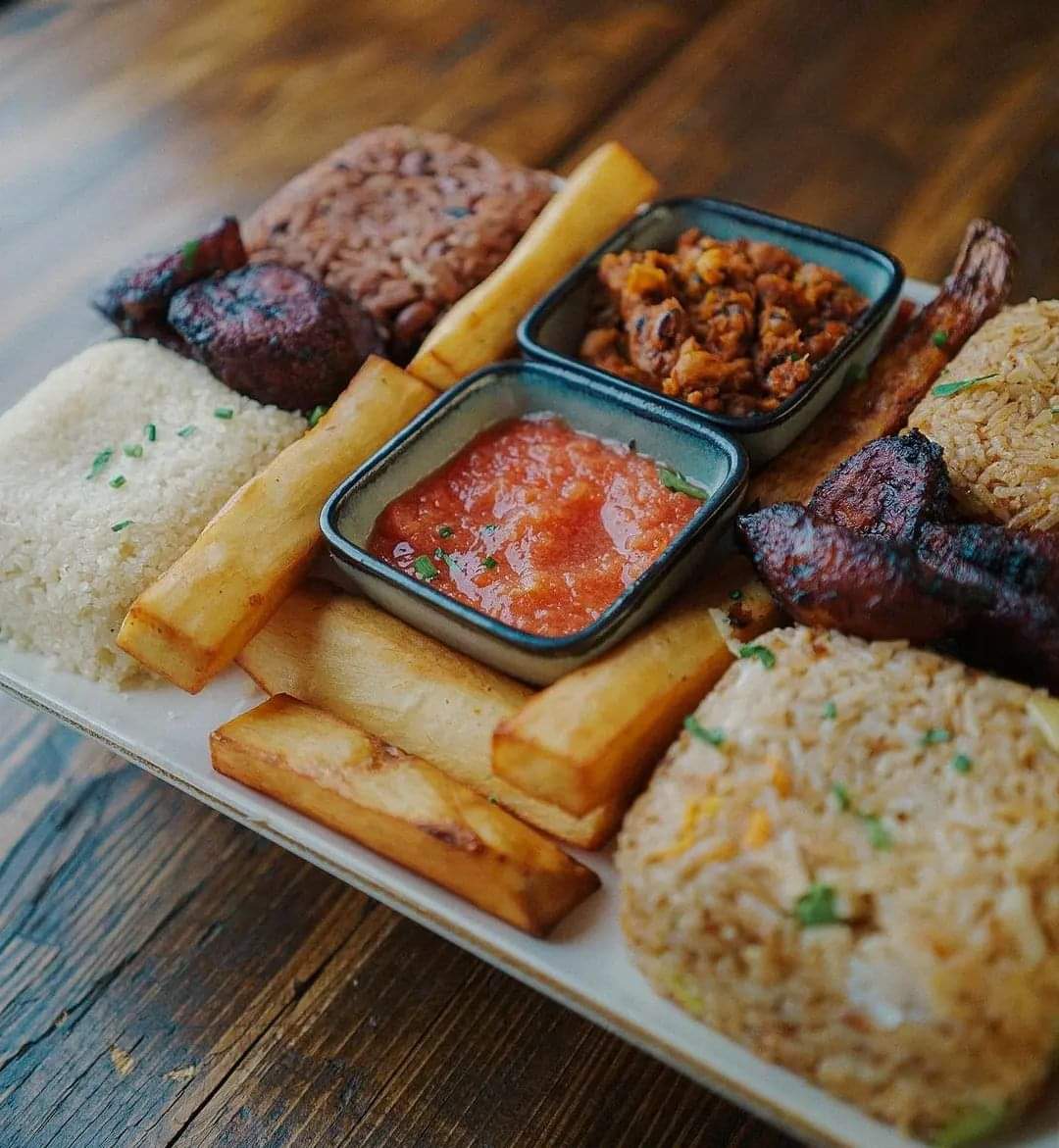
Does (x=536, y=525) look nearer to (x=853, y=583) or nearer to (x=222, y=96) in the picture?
(x=853, y=583)

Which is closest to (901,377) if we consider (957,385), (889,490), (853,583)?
(957,385)

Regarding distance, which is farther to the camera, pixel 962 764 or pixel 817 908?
pixel 962 764

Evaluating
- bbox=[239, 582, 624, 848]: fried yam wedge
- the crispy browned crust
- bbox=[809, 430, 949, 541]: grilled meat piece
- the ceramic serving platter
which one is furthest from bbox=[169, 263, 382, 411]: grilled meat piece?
bbox=[809, 430, 949, 541]: grilled meat piece

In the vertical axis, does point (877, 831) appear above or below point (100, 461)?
below

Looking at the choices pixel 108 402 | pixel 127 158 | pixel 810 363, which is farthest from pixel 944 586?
pixel 127 158

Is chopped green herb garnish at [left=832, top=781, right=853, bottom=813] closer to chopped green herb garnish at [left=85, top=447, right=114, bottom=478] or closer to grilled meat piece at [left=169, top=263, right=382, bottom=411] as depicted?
grilled meat piece at [left=169, top=263, right=382, bottom=411]

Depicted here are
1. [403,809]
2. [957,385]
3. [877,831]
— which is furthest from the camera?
[957,385]

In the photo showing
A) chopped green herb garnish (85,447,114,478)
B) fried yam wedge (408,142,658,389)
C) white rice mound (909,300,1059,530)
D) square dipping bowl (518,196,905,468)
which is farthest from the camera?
fried yam wedge (408,142,658,389)
